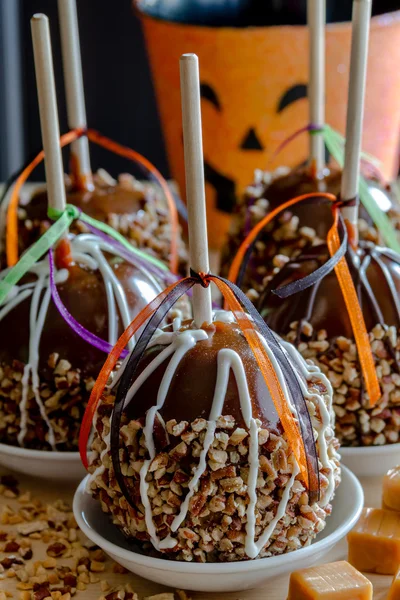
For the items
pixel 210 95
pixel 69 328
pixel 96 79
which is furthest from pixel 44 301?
pixel 96 79

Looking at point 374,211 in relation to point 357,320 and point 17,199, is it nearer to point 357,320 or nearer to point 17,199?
point 357,320

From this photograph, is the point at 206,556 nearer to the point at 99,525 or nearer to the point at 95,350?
the point at 99,525

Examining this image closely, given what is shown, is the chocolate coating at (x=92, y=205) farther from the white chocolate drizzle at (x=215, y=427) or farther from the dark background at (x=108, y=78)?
the dark background at (x=108, y=78)

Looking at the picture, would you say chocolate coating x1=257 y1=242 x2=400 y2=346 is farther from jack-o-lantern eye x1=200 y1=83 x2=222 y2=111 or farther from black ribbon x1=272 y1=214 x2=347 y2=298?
jack-o-lantern eye x1=200 y1=83 x2=222 y2=111

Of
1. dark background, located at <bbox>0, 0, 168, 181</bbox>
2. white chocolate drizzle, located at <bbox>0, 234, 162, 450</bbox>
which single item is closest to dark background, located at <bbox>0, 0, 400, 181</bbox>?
dark background, located at <bbox>0, 0, 168, 181</bbox>

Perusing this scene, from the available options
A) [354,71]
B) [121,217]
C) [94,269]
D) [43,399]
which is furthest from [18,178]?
[354,71]
